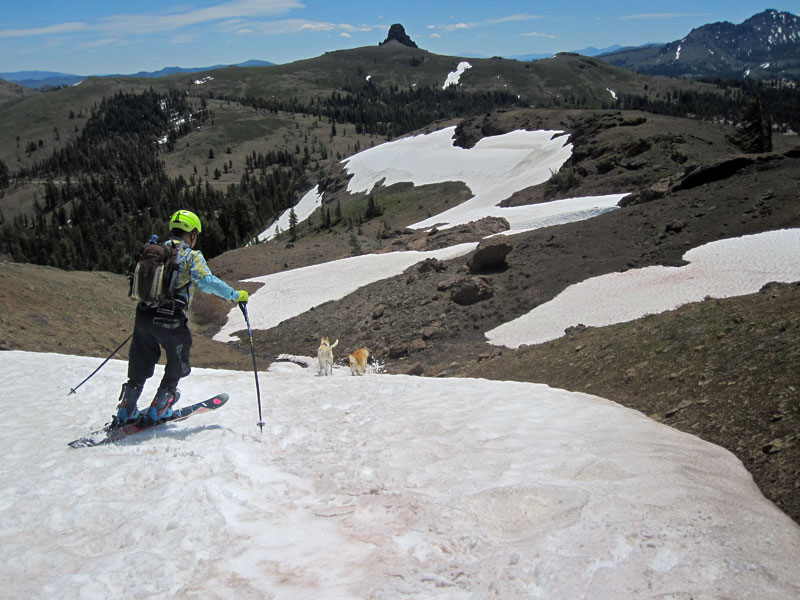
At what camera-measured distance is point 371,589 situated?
393cm

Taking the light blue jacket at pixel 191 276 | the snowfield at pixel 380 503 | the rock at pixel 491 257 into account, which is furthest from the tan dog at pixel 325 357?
the rock at pixel 491 257

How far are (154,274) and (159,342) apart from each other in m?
1.13

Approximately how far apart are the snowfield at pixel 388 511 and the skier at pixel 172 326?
555 millimetres

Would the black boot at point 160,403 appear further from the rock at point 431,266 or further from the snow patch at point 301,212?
the snow patch at point 301,212

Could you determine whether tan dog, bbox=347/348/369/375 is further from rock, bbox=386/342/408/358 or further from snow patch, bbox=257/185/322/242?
snow patch, bbox=257/185/322/242

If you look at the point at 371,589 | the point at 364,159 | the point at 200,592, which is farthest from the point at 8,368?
the point at 364,159

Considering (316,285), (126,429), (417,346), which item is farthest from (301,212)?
(126,429)

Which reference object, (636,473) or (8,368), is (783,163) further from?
(8,368)

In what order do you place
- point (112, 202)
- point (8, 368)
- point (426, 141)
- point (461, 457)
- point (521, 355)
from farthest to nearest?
point (112, 202)
point (426, 141)
point (521, 355)
point (8, 368)
point (461, 457)

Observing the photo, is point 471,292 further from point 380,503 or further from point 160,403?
point 380,503

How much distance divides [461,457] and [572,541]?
2.08 metres

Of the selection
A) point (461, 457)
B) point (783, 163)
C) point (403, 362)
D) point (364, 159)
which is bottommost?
point (403, 362)

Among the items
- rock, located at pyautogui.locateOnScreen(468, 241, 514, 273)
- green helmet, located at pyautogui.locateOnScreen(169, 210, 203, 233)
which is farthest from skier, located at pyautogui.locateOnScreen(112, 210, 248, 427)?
rock, located at pyautogui.locateOnScreen(468, 241, 514, 273)

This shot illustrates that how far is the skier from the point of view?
23.4ft
